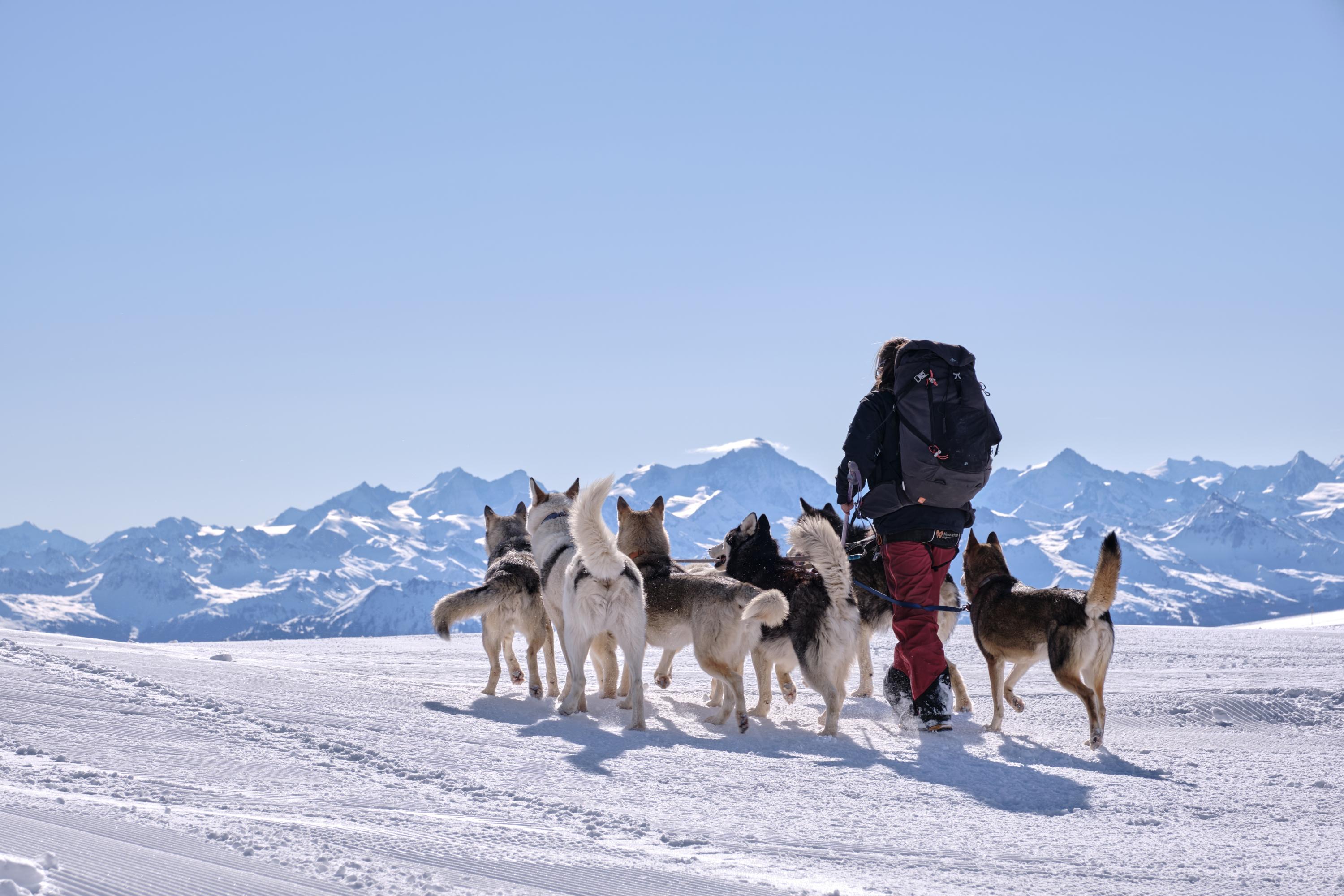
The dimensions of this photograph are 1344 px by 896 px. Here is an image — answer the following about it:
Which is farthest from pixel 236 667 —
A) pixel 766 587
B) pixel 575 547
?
pixel 766 587

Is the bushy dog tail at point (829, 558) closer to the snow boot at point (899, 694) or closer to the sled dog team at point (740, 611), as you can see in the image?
the sled dog team at point (740, 611)

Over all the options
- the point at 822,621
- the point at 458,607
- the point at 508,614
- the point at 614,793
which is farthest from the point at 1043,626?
the point at 458,607

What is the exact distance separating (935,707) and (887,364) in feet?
8.36

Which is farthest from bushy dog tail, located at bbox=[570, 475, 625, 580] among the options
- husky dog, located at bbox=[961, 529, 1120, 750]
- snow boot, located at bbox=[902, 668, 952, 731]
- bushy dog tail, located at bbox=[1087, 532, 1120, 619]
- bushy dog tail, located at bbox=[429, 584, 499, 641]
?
bushy dog tail, located at bbox=[1087, 532, 1120, 619]

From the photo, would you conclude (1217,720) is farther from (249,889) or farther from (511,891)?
(249,889)

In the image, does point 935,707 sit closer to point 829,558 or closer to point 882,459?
point 829,558

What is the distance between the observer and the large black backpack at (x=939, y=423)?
6.80m

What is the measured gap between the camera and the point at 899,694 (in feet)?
23.7

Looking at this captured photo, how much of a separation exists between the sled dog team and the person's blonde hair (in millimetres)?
1135

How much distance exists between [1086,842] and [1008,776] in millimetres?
1375

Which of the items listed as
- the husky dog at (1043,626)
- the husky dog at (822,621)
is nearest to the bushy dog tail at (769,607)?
the husky dog at (822,621)

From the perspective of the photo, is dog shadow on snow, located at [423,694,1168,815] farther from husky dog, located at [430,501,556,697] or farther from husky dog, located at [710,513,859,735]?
husky dog, located at [430,501,556,697]

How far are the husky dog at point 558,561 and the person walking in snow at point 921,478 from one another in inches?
93.6

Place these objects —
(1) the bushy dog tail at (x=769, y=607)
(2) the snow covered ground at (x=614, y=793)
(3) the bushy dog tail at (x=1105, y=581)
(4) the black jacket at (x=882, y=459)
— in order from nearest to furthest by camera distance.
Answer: (2) the snow covered ground at (x=614, y=793) → (3) the bushy dog tail at (x=1105, y=581) → (1) the bushy dog tail at (x=769, y=607) → (4) the black jacket at (x=882, y=459)
